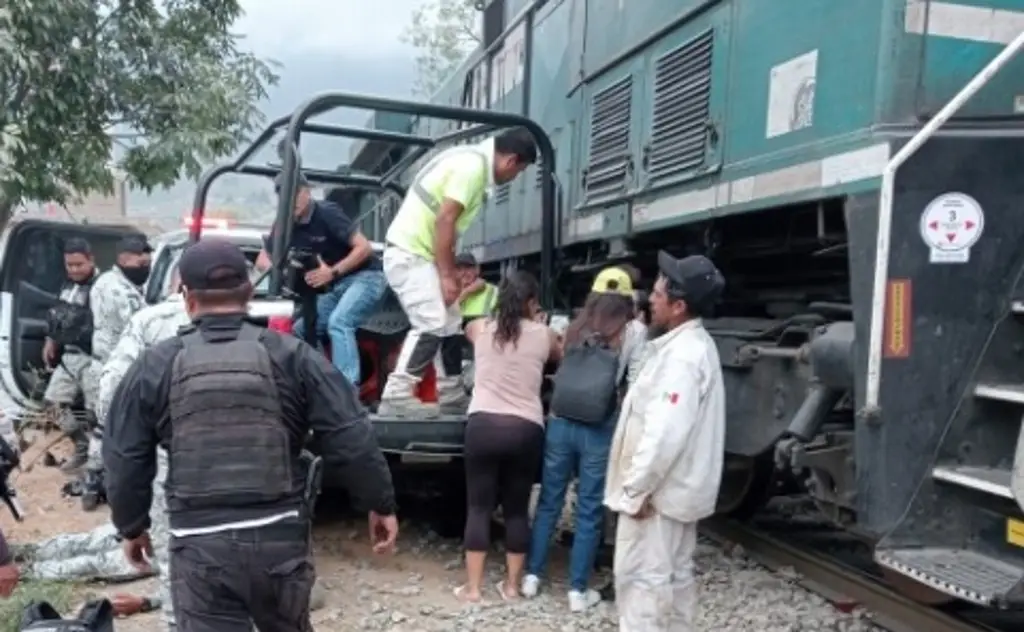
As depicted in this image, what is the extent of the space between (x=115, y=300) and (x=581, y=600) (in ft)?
13.7

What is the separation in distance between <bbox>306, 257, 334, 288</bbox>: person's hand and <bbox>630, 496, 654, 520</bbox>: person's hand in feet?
7.65

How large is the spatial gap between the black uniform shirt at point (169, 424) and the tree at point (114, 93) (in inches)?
213

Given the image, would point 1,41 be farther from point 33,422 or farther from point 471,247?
point 471,247

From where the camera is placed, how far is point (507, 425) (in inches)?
209

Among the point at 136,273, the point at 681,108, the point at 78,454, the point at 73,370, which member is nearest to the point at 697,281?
the point at 681,108

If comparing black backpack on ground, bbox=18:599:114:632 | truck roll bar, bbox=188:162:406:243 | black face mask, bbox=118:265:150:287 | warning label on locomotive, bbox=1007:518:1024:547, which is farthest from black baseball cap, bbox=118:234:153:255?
warning label on locomotive, bbox=1007:518:1024:547

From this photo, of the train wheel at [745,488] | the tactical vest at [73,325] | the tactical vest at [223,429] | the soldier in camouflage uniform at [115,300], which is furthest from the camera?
the tactical vest at [73,325]

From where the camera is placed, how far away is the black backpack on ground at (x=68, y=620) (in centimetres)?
342

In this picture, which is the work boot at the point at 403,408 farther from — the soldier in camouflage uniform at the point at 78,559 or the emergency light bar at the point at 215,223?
the emergency light bar at the point at 215,223

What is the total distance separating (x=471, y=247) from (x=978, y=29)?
21.7 feet

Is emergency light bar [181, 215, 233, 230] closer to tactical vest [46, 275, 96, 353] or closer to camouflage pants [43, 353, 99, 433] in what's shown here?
tactical vest [46, 275, 96, 353]

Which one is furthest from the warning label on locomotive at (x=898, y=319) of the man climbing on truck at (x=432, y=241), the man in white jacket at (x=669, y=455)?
the man climbing on truck at (x=432, y=241)

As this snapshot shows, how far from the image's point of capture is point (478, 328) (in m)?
5.68

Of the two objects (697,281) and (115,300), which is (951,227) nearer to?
(697,281)
